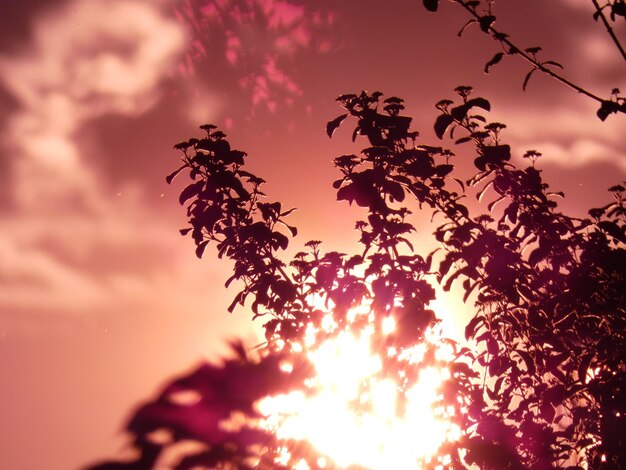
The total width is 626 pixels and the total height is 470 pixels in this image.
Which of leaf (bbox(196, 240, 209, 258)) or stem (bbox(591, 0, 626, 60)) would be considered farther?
leaf (bbox(196, 240, 209, 258))

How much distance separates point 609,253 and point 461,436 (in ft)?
5.46

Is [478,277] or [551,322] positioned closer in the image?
[551,322]

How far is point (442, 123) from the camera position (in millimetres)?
3104

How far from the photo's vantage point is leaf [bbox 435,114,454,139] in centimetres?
306

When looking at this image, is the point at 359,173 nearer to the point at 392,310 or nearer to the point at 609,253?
the point at 392,310

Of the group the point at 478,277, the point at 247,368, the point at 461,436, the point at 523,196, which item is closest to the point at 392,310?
the point at 478,277

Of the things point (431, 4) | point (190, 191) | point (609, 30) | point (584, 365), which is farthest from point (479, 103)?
point (190, 191)

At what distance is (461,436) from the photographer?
3152mm

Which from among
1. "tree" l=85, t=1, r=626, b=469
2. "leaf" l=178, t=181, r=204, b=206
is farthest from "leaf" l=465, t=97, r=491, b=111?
"leaf" l=178, t=181, r=204, b=206

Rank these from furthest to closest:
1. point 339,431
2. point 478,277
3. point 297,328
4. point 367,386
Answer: point 297,328, point 478,277, point 367,386, point 339,431

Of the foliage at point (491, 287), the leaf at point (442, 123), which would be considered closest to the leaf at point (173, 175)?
the foliage at point (491, 287)

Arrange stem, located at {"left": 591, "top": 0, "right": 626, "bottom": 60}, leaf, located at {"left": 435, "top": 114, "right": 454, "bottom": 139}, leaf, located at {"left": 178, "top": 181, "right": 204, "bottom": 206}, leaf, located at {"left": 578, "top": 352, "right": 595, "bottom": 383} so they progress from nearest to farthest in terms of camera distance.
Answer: stem, located at {"left": 591, "top": 0, "right": 626, "bottom": 60} → leaf, located at {"left": 578, "top": 352, "right": 595, "bottom": 383} → leaf, located at {"left": 435, "top": 114, "right": 454, "bottom": 139} → leaf, located at {"left": 178, "top": 181, "right": 204, "bottom": 206}

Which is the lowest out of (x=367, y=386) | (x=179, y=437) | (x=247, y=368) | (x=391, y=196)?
(x=179, y=437)

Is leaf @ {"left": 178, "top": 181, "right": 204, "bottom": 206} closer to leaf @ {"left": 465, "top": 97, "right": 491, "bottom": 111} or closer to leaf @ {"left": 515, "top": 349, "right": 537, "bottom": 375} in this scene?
leaf @ {"left": 465, "top": 97, "right": 491, "bottom": 111}
